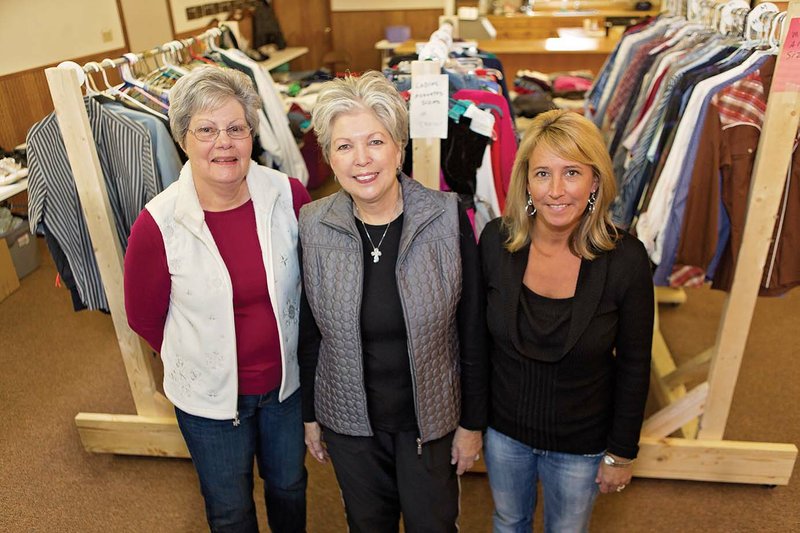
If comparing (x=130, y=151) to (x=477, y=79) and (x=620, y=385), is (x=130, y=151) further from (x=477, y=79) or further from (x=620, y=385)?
(x=620, y=385)

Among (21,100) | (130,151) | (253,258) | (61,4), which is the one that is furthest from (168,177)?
(61,4)

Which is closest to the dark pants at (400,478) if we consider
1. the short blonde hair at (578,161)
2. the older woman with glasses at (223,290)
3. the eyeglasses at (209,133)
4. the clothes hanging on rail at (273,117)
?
the older woman with glasses at (223,290)

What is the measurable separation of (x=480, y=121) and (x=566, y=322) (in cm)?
93

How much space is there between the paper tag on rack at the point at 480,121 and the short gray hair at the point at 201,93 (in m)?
0.85

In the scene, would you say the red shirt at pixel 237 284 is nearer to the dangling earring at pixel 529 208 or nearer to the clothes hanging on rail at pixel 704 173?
the dangling earring at pixel 529 208

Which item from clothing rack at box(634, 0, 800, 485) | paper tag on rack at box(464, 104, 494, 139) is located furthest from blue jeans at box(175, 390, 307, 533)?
clothing rack at box(634, 0, 800, 485)

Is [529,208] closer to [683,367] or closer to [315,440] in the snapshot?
[315,440]

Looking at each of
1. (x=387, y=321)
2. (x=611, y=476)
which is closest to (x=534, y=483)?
(x=611, y=476)

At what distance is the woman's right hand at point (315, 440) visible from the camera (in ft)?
5.28

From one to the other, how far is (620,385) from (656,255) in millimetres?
835

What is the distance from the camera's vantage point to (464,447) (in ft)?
5.04

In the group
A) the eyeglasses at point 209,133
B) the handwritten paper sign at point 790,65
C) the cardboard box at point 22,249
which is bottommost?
the cardboard box at point 22,249

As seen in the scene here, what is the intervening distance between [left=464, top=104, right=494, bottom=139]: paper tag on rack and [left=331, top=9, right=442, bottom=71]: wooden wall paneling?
5.97 m

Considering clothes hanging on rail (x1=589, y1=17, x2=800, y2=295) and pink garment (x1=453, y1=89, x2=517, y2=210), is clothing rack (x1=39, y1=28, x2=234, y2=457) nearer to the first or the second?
pink garment (x1=453, y1=89, x2=517, y2=210)
